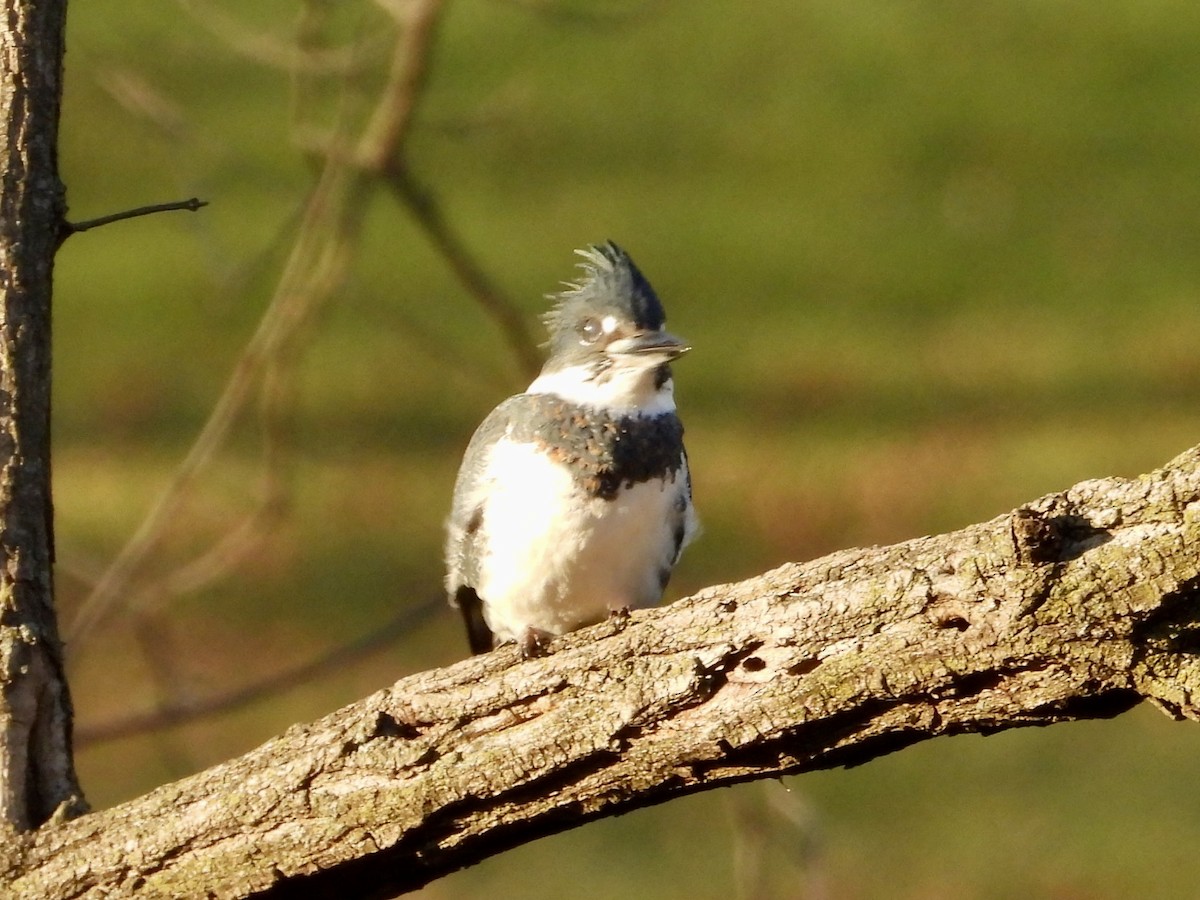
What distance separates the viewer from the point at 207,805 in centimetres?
325

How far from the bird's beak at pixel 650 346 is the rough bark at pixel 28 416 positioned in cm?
149

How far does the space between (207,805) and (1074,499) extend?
5.56ft

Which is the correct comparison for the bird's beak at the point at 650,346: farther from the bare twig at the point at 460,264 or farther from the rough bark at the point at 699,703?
the rough bark at the point at 699,703

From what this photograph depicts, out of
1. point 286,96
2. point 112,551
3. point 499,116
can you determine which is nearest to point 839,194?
point 286,96

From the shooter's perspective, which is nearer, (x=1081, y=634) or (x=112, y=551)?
(x=1081, y=634)

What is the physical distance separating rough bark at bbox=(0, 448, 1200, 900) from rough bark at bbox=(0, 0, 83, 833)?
0.65 feet

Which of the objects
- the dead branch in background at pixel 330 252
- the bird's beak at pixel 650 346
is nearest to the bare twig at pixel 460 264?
the dead branch in background at pixel 330 252

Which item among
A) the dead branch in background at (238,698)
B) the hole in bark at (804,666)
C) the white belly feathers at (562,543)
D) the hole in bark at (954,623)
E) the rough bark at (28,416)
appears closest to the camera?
the hole in bark at (954,623)

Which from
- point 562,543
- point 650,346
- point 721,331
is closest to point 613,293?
point 650,346

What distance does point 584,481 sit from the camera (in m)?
4.23

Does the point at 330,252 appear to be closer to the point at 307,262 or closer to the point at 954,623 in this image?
the point at 307,262

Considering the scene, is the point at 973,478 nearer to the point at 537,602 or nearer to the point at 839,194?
the point at 839,194

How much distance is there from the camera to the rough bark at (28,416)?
3.46 m

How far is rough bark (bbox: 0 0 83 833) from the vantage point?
11.3 feet
